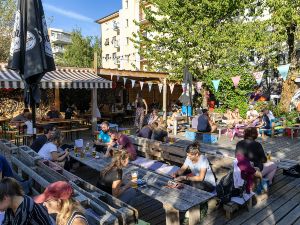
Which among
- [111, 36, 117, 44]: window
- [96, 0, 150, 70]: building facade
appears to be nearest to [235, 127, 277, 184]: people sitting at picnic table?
[96, 0, 150, 70]: building facade

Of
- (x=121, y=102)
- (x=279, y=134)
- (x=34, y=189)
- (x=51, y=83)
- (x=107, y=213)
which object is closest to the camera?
(x=107, y=213)

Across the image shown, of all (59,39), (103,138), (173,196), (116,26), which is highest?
(59,39)

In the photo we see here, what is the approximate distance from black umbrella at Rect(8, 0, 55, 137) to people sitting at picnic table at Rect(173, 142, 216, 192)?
2.88 m

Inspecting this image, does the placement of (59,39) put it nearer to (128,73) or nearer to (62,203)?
(128,73)

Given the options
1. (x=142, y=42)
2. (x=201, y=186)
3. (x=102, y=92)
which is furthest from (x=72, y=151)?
(x=142, y=42)

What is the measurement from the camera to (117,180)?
4.07 meters

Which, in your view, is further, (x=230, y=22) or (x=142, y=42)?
(x=142, y=42)

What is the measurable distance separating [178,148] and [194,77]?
11962 millimetres

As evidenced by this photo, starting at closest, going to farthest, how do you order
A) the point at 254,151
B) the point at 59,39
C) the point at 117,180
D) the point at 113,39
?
the point at 117,180
the point at 254,151
the point at 113,39
the point at 59,39

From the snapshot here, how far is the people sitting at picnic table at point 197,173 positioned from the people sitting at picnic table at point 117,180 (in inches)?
38.0

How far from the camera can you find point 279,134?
1177cm

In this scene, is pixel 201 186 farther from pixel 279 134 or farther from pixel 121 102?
pixel 121 102

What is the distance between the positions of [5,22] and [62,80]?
16368mm

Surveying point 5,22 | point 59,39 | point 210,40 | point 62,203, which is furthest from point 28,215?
Answer: point 59,39
